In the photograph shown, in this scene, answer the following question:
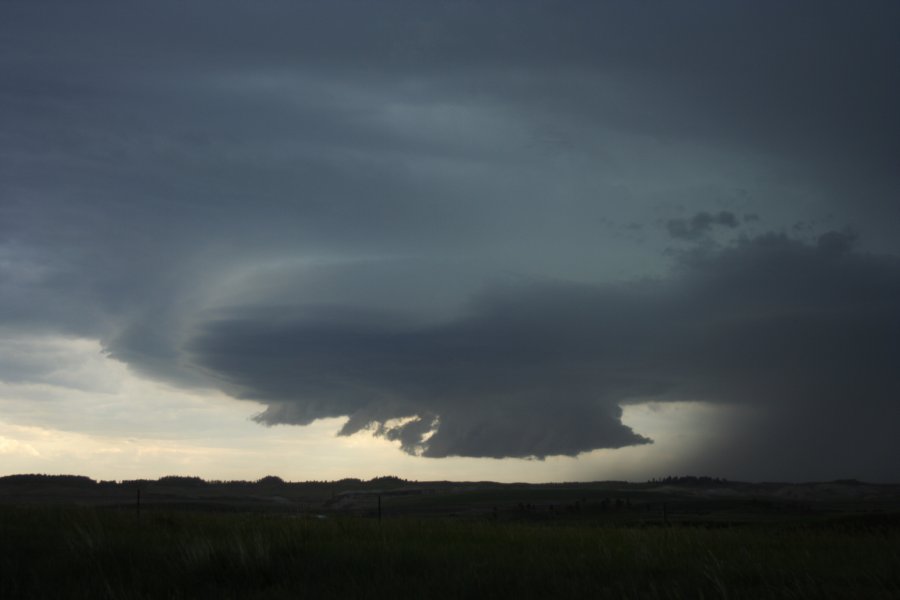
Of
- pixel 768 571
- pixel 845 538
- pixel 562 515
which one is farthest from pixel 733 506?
pixel 768 571

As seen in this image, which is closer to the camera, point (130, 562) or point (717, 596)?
point (717, 596)

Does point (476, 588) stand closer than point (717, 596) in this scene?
No

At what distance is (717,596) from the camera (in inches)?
469

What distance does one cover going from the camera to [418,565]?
49.1 feet

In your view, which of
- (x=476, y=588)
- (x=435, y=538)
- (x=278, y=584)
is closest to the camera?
(x=476, y=588)

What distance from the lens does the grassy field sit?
12672 mm

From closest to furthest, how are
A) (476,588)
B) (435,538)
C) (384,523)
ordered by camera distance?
1. (476,588)
2. (435,538)
3. (384,523)

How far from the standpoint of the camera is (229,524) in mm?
21625

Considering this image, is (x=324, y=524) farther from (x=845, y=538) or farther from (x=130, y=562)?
(x=845, y=538)

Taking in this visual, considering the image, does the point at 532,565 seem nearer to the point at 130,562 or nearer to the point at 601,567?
the point at 601,567

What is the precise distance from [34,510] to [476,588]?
18.0 metres

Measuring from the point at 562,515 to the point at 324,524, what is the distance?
74.0m

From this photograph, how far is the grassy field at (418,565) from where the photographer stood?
12672 millimetres

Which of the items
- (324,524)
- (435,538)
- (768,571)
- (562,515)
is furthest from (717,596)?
(562,515)
